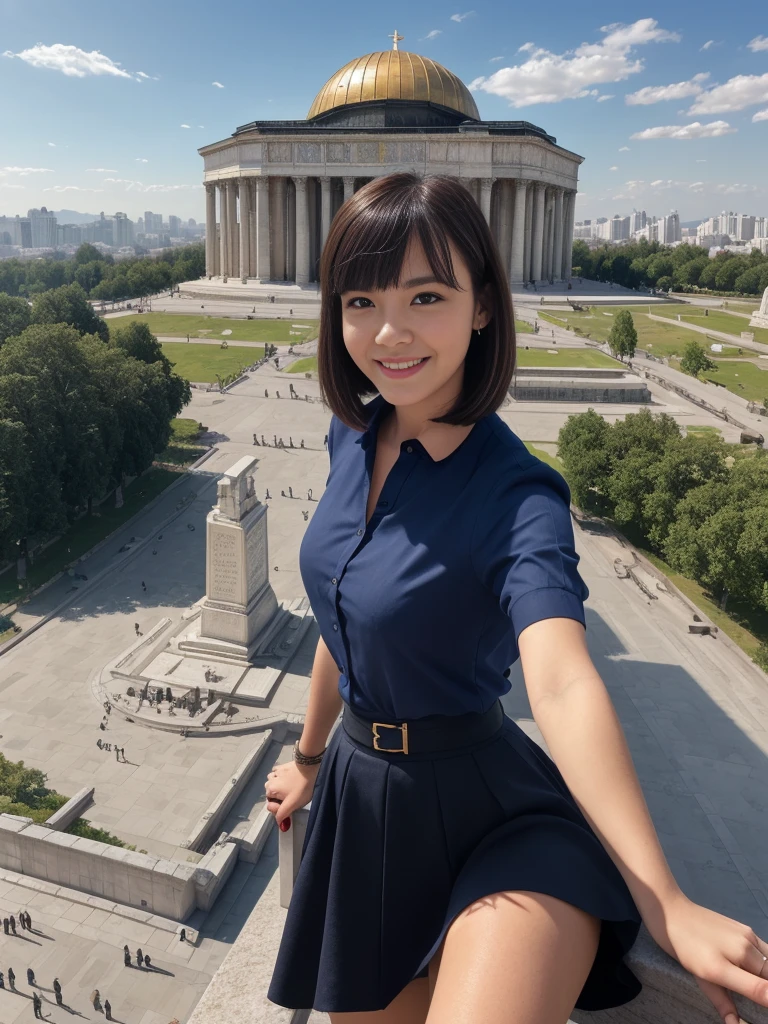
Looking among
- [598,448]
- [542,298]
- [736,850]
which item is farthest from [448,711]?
[542,298]

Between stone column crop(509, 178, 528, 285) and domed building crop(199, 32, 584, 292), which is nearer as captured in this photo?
domed building crop(199, 32, 584, 292)

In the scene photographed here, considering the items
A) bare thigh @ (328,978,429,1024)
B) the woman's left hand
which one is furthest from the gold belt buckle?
the woman's left hand

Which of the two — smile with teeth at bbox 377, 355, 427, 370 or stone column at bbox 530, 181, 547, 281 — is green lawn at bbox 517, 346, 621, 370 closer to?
stone column at bbox 530, 181, 547, 281

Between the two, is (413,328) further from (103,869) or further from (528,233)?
(528,233)

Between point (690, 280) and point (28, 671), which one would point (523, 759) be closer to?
point (28, 671)

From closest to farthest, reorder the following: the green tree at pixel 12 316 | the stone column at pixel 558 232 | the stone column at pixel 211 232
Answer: the green tree at pixel 12 316 → the stone column at pixel 211 232 → the stone column at pixel 558 232

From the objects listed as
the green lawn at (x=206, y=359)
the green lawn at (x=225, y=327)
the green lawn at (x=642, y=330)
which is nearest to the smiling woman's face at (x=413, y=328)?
the green lawn at (x=206, y=359)

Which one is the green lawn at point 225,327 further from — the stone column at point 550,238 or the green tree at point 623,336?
the stone column at point 550,238
